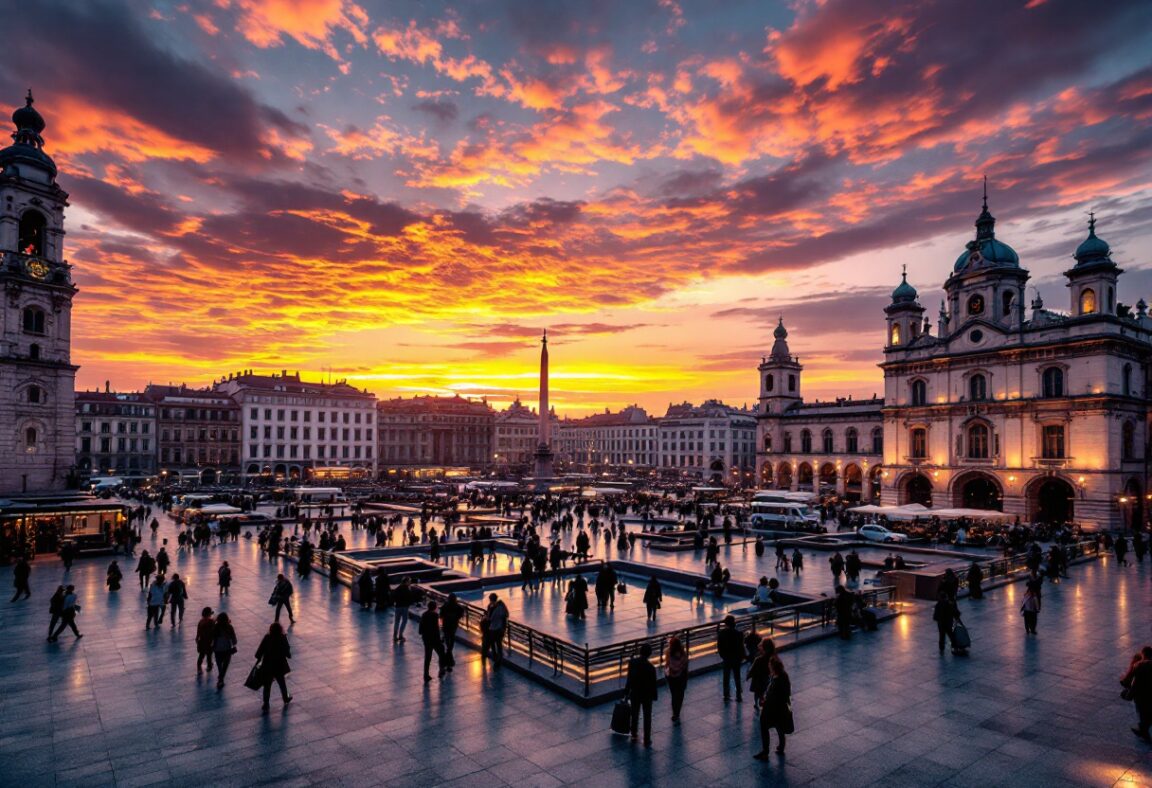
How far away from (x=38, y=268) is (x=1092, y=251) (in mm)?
77451

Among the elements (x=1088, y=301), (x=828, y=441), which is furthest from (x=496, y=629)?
(x=828, y=441)

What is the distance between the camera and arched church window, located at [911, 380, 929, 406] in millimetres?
59872

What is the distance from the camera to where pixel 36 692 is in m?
12.6

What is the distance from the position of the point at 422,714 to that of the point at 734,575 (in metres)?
18.6

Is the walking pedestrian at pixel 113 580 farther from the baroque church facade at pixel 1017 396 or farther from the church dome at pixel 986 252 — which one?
the church dome at pixel 986 252

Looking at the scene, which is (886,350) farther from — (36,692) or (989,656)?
(36,692)

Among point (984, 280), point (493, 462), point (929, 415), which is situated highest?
point (984, 280)

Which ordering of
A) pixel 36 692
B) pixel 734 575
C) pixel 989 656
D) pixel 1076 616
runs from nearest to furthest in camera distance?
pixel 36 692 < pixel 989 656 < pixel 1076 616 < pixel 734 575

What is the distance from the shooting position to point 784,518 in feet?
151

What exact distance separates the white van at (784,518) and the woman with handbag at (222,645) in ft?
124

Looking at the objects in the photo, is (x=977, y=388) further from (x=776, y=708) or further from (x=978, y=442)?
(x=776, y=708)

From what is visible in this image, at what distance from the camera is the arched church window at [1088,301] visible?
162 ft

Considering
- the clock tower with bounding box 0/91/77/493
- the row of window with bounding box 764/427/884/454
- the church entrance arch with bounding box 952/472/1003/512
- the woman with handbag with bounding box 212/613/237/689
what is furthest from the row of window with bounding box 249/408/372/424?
the woman with handbag with bounding box 212/613/237/689

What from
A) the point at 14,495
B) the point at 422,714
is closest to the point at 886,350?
the point at 422,714
